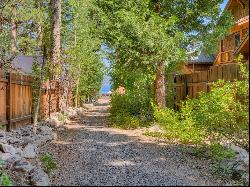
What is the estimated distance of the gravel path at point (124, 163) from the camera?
7.82 m

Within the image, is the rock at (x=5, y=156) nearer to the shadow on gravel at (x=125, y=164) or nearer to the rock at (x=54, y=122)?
the shadow on gravel at (x=125, y=164)

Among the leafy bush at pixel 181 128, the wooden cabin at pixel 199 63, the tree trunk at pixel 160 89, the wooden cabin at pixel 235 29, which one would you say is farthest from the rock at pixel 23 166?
the wooden cabin at pixel 199 63

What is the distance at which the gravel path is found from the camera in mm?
7824

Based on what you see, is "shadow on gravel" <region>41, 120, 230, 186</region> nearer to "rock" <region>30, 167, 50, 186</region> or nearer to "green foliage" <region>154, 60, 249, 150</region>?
"rock" <region>30, 167, 50, 186</region>

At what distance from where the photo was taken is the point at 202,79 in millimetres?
18750

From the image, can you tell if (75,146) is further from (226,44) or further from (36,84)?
(226,44)

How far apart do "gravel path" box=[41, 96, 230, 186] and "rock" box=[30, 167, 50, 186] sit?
0.59 feet

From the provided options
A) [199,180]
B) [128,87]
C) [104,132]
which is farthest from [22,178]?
[128,87]

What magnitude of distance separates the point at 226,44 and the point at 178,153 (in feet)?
72.0

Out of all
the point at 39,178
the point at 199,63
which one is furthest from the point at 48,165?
the point at 199,63

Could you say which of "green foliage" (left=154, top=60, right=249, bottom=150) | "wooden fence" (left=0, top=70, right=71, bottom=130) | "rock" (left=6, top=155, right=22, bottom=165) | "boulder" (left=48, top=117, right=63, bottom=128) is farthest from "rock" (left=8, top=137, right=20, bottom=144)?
"boulder" (left=48, top=117, right=63, bottom=128)

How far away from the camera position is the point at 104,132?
56.4 ft

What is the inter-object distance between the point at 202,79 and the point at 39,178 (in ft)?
40.0

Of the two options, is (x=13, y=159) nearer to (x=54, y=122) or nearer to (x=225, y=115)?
(x=225, y=115)
